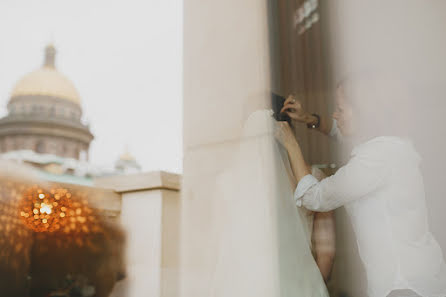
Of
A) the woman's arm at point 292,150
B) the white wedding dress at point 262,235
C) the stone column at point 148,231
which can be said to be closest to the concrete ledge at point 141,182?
the stone column at point 148,231

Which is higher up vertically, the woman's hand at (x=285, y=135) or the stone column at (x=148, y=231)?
the woman's hand at (x=285, y=135)

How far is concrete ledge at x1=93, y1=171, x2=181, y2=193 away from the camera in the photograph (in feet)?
3.19

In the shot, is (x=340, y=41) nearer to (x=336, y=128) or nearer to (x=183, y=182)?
(x=336, y=128)

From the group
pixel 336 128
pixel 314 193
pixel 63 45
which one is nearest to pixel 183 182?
pixel 314 193

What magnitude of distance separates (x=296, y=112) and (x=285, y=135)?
0.23 m

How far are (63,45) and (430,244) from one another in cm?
105

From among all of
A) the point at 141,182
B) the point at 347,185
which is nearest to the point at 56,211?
the point at 141,182

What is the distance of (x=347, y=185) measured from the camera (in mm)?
1055

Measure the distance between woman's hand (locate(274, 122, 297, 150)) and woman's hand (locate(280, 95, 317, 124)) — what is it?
0.09 meters

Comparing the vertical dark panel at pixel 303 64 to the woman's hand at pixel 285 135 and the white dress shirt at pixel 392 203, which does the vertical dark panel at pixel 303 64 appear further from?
the white dress shirt at pixel 392 203

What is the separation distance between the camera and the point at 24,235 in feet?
2.66

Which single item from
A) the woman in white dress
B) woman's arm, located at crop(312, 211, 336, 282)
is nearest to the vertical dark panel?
woman's arm, located at crop(312, 211, 336, 282)

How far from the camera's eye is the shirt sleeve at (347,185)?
1.04 m

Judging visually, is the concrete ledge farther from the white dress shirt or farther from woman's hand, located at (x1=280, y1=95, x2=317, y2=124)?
woman's hand, located at (x1=280, y1=95, x2=317, y2=124)
